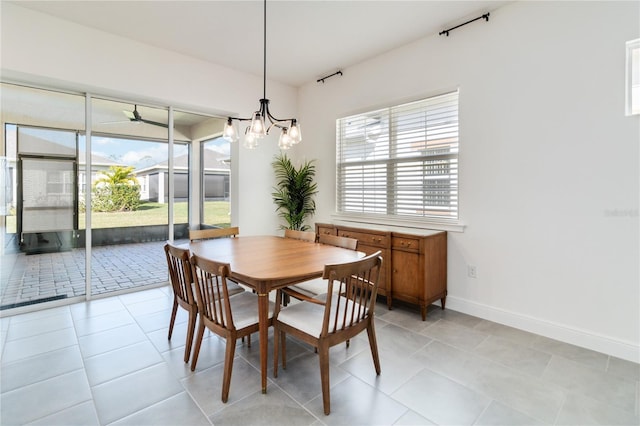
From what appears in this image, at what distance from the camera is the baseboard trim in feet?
7.73

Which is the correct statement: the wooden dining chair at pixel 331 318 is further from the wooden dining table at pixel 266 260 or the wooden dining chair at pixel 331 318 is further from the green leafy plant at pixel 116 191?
the green leafy plant at pixel 116 191

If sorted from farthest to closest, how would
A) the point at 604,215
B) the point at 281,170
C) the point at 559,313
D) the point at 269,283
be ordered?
the point at 281,170 → the point at 559,313 → the point at 604,215 → the point at 269,283

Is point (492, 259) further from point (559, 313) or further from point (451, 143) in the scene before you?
point (451, 143)

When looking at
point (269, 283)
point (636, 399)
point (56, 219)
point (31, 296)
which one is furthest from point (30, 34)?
point (636, 399)

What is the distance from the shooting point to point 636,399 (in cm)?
188

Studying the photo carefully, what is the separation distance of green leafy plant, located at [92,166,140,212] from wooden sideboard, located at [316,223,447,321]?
9.89 ft

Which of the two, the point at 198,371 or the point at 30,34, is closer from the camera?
the point at 198,371

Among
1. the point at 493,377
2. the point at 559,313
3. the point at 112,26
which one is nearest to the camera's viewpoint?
the point at 493,377

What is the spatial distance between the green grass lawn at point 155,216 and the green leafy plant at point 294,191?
868 millimetres

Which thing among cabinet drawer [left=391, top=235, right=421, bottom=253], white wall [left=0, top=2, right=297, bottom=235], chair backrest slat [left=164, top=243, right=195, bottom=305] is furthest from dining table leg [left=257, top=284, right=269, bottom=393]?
white wall [left=0, top=2, right=297, bottom=235]

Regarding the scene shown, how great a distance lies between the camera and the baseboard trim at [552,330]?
236cm

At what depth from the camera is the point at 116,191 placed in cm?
385

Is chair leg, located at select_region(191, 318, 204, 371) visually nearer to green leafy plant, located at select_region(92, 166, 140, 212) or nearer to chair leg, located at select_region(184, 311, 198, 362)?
chair leg, located at select_region(184, 311, 198, 362)

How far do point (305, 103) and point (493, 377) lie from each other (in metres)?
4.42
